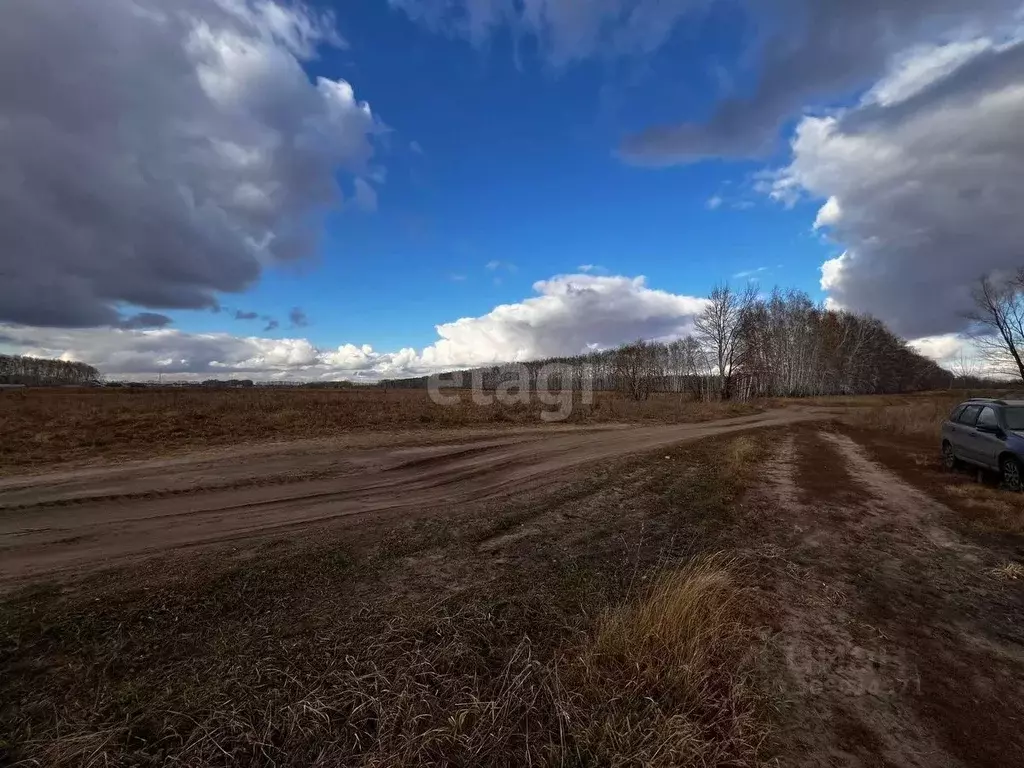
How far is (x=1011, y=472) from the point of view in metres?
10.1

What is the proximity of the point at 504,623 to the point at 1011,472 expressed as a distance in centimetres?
1203

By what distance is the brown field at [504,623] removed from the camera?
2938mm

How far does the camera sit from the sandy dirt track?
6.54 m

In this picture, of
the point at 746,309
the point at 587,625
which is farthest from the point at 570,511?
the point at 746,309

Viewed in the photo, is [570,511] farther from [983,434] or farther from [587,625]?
[983,434]

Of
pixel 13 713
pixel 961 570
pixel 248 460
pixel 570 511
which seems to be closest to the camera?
pixel 13 713

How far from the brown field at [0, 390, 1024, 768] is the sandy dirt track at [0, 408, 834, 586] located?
0.08m

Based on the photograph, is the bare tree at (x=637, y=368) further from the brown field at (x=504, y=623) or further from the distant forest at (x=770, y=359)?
→ the brown field at (x=504, y=623)

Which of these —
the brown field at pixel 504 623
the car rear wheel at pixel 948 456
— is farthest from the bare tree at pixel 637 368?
the brown field at pixel 504 623

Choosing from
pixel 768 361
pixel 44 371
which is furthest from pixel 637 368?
pixel 44 371

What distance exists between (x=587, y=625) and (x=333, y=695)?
2085mm

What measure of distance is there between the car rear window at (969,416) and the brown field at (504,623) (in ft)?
9.35

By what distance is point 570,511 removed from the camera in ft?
27.5

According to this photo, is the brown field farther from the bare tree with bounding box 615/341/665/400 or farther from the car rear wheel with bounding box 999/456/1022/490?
the bare tree with bounding box 615/341/665/400
